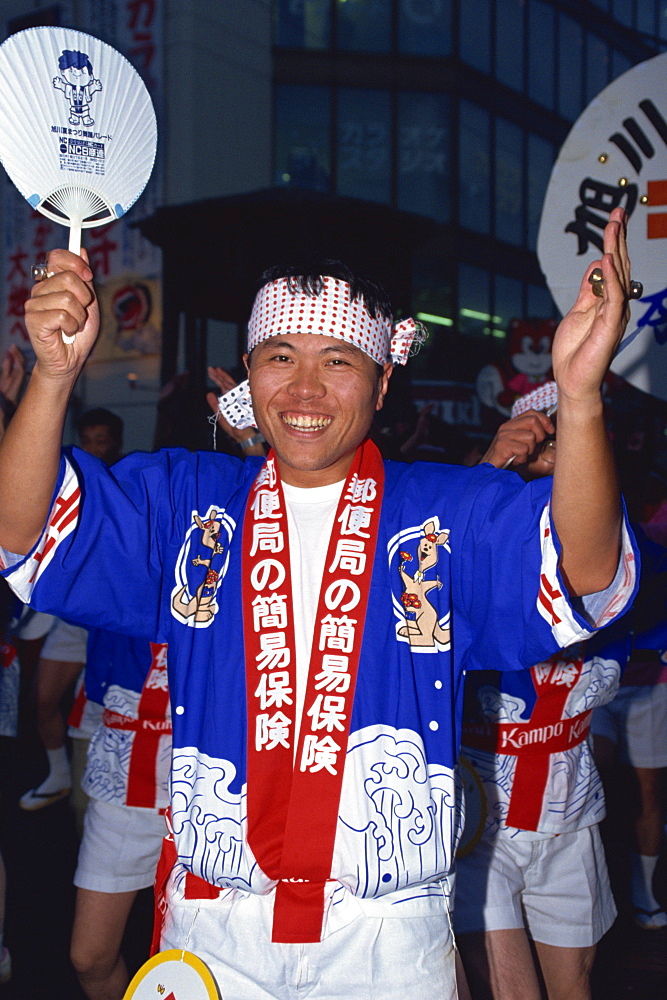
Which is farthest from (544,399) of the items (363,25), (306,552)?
(363,25)

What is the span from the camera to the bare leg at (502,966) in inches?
95.6

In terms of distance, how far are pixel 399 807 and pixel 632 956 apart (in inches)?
102

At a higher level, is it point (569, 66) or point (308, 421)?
point (569, 66)

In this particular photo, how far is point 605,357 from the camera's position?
4.81 ft

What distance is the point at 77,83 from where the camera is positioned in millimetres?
1691

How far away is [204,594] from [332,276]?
679 millimetres

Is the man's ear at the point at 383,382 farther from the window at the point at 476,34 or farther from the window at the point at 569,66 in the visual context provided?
the window at the point at 569,66

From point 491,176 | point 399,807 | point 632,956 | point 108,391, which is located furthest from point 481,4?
point 399,807

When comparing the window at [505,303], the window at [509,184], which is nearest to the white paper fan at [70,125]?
the window at [505,303]

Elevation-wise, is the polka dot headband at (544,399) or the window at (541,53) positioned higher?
the window at (541,53)

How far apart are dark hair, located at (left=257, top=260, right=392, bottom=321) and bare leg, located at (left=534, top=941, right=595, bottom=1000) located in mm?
1810

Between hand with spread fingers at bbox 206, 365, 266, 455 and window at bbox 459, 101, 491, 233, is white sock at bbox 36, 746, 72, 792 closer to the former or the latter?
hand with spread fingers at bbox 206, 365, 266, 455

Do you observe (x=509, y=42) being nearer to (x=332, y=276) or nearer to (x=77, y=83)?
(x=332, y=276)

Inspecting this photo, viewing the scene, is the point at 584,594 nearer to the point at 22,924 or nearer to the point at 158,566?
the point at 158,566
